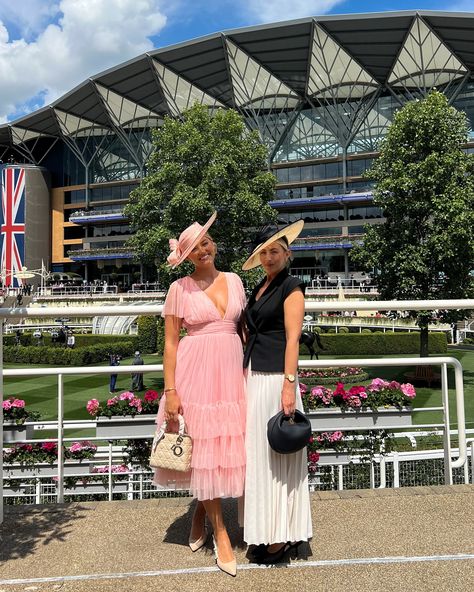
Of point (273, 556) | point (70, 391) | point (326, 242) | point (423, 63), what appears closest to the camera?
point (273, 556)

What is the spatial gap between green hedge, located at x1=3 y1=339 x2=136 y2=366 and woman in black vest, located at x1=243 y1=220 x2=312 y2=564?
85.1 ft

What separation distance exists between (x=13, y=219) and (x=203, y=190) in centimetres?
5879

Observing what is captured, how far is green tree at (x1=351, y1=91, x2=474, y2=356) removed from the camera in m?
18.0

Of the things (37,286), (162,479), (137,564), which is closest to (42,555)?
(137,564)

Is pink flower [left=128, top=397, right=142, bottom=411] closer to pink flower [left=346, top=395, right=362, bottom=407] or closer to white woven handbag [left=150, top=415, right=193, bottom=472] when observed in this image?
pink flower [left=346, top=395, right=362, bottom=407]

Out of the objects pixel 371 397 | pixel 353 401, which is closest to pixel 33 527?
pixel 353 401

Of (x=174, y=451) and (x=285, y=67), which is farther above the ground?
(x=285, y=67)

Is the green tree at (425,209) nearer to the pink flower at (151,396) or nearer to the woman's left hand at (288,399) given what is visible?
the pink flower at (151,396)

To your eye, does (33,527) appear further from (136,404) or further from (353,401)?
(353,401)

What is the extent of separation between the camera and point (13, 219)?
70438mm

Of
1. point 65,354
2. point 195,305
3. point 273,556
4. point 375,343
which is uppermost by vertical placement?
point 195,305

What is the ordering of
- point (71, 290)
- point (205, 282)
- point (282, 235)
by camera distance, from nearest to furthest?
point (282, 235), point (205, 282), point (71, 290)

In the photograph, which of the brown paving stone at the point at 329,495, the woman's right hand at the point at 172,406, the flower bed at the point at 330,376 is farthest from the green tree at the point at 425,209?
the woman's right hand at the point at 172,406

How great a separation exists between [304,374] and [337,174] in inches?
1760
